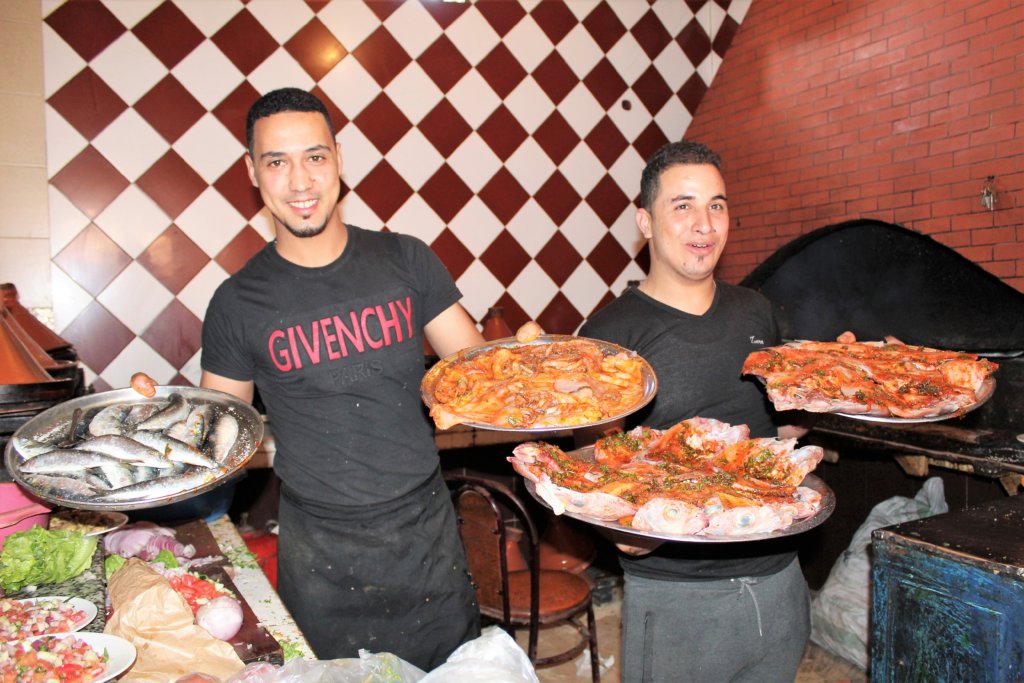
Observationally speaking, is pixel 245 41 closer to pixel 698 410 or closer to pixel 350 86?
pixel 350 86

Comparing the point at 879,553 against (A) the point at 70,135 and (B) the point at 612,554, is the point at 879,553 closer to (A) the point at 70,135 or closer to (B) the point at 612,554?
(B) the point at 612,554

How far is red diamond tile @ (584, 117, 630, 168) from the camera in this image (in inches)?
183

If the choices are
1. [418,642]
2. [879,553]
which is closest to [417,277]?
[418,642]

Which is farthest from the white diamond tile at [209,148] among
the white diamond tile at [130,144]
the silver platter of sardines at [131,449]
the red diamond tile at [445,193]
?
the silver platter of sardines at [131,449]

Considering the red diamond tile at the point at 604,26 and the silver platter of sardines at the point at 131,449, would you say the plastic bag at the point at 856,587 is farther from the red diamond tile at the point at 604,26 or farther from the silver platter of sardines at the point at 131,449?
the red diamond tile at the point at 604,26

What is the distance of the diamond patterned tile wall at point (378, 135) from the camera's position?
140 inches

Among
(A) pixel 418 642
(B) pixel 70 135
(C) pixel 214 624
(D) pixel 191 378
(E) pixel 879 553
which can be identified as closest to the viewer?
(C) pixel 214 624

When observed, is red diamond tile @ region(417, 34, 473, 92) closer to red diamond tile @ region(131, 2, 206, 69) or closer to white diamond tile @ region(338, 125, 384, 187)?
white diamond tile @ region(338, 125, 384, 187)

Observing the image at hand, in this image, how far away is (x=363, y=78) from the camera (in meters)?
4.07

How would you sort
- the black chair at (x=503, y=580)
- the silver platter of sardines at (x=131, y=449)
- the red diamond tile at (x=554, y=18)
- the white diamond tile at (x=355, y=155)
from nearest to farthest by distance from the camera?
1. the silver platter of sardines at (x=131, y=449)
2. the black chair at (x=503, y=580)
3. the white diamond tile at (x=355, y=155)
4. the red diamond tile at (x=554, y=18)

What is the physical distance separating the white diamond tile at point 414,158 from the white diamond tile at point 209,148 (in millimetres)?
821

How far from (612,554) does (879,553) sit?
2.49 metres

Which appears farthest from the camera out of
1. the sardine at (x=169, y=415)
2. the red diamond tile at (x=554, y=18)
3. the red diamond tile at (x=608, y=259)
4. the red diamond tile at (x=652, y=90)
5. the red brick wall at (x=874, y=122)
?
the red diamond tile at (x=652, y=90)

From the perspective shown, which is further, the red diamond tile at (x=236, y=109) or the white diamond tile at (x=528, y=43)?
the white diamond tile at (x=528, y=43)
